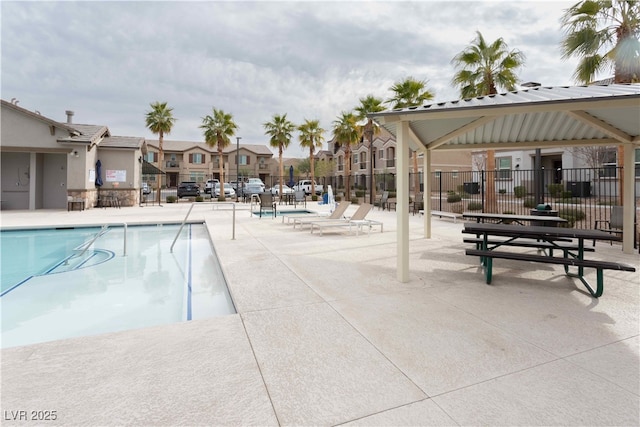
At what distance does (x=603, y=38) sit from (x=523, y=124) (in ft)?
19.3

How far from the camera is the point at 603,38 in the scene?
31.3ft

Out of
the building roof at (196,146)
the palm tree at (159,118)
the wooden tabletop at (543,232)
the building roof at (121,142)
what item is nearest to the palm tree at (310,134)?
the palm tree at (159,118)

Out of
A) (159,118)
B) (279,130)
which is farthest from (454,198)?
(159,118)

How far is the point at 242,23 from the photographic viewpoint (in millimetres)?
10867

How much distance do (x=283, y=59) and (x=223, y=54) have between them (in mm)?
3160

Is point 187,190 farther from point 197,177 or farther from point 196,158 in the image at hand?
point 196,158

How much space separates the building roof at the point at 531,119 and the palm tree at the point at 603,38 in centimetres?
361

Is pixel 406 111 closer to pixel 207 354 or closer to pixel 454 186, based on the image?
pixel 207 354

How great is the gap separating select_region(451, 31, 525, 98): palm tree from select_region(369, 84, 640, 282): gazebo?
6.85 m

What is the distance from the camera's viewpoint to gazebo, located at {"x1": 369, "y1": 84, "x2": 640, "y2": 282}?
4.00 m

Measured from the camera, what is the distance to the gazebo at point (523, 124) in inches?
158

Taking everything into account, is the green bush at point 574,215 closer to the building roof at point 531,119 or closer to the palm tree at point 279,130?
the building roof at point 531,119

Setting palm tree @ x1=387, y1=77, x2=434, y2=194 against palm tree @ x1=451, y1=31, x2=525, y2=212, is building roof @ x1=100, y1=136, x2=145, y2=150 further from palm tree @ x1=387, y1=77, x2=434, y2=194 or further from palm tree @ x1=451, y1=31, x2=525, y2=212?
palm tree @ x1=451, y1=31, x2=525, y2=212

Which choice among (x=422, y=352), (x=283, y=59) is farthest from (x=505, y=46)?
(x=422, y=352)
